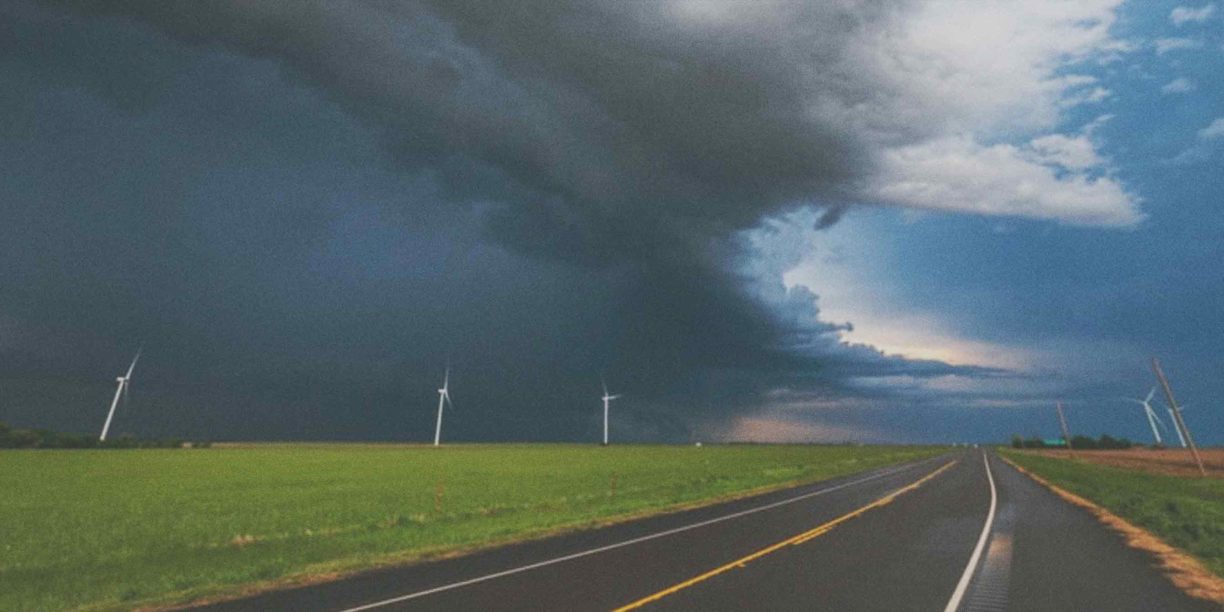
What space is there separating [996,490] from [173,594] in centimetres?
4394

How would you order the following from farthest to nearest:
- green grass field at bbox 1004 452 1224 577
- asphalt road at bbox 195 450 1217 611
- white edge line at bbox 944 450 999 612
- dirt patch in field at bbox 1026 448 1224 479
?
dirt patch in field at bbox 1026 448 1224 479 → green grass field at bbox 1004 452 1224 577 → asphalt road at bbox 195 450 1217 611 → white edge line at bbox 944 450 999 612

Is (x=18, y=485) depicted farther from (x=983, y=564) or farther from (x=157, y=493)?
(x=983, y=564)

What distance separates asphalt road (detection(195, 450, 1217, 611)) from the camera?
44.6 feet

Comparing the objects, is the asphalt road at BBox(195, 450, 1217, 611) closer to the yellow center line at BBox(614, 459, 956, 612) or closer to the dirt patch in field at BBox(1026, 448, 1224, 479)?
the yellow center line at BBox(614, 459, 956, 612)

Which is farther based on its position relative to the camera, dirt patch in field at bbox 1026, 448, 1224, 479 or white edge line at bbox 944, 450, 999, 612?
dirt patch in field at bbox 1026, 448, 1224, 479

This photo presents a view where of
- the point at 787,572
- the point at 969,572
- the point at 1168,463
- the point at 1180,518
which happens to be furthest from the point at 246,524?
the point at 1168,463

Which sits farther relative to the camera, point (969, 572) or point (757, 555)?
point (757, 555)

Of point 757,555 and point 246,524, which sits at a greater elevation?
point 246,524

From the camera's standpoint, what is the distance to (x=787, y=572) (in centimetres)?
1650

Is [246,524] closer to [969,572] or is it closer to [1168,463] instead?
[969,572]

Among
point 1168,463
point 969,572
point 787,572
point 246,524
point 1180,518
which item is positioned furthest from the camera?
point 1168,463

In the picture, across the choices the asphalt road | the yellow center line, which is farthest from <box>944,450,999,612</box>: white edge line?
the yellow center line

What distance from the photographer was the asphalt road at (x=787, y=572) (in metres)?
13.6

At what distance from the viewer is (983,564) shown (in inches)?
710
